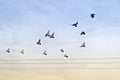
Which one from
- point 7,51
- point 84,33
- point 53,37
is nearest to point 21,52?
point 7,51

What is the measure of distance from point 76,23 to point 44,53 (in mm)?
5561

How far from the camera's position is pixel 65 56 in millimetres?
45688

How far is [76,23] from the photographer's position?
42812mm

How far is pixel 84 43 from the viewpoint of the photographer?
4422cm

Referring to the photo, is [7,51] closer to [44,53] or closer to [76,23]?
[44,53]

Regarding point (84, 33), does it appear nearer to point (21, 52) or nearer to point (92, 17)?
point (92, 17)

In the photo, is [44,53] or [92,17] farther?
[44,53]

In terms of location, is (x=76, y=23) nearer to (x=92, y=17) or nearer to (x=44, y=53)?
(x=92, y=17)

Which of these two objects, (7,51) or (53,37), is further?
(7,51)

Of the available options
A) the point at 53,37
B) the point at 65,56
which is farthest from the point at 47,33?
the point at 65,56

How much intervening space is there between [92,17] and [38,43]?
6.68 m

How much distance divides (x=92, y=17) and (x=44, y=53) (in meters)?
7.29

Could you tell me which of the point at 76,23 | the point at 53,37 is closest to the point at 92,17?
the point at 76,23

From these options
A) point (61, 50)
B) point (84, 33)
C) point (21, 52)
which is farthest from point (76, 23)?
point (21, 52)
